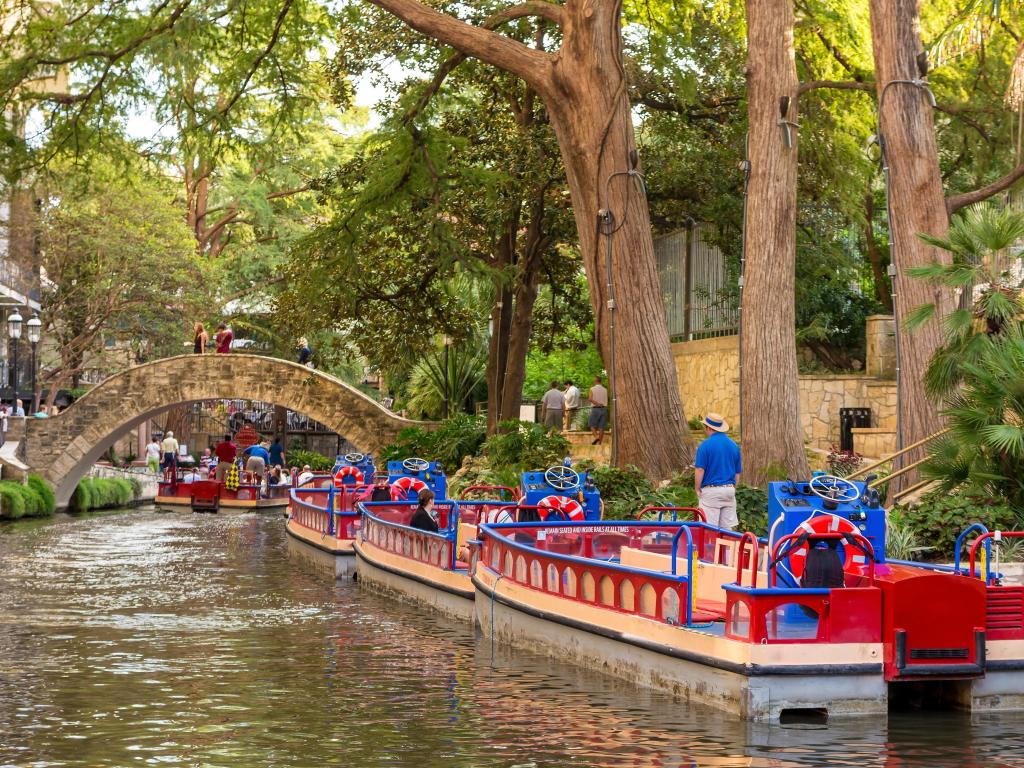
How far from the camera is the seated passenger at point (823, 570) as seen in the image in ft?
A: 36.1

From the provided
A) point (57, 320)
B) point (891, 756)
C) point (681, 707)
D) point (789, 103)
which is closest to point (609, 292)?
point (789, 103)

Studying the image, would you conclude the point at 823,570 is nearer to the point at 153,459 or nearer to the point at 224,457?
the point at 224,457

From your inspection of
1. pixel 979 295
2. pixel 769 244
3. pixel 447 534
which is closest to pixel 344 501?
pixel 447 534

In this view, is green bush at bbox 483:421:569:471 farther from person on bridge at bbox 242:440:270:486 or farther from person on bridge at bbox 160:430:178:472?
person on bridge at bbox 160:430:178:472

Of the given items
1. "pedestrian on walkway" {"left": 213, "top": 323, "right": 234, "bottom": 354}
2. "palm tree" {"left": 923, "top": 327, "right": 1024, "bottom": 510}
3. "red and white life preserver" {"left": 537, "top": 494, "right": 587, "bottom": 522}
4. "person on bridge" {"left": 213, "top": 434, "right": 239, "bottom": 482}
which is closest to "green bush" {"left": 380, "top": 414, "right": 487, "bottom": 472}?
"pedestrian on walkway" {"left": 213, "top": 323, "right": 234, "bottom": 354}

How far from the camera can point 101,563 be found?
82.5ft

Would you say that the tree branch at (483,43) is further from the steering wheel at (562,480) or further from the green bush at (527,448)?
the steering wheel at (562,480)

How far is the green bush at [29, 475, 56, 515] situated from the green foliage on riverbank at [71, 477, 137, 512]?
256cm

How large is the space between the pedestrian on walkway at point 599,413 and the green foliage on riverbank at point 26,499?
47.4ft

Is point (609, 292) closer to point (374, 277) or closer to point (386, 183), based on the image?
point (386, 183)

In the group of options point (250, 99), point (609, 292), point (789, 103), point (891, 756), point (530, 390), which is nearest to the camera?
point (891, 756)

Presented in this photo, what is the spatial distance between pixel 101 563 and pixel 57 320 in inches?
944

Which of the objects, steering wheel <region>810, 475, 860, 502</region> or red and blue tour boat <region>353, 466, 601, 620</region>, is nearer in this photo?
steering wheel <region>810, 475, 860, 502</region>

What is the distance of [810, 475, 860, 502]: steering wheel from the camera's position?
1215cm
